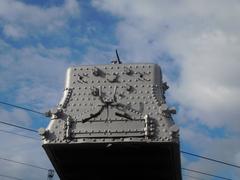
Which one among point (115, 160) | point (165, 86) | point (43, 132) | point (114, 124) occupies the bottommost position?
point (115, 160)

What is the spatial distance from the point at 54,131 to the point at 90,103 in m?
1.09

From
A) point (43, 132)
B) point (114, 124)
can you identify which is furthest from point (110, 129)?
point (43, 132)

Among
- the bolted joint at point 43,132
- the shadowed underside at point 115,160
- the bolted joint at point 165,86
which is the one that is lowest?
the shadowed underside at point 115,160

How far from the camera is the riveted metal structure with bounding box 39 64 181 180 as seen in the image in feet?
36.5

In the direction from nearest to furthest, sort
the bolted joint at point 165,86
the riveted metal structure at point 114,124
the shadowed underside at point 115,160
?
the riveted metal structure at point 114,124 → the shadowed underside at point 115,160 → the bolted joint at point 165,86

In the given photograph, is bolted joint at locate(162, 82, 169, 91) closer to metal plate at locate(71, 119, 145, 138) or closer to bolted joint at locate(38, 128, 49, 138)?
metal plate at locate(71, 119, 145, 138)

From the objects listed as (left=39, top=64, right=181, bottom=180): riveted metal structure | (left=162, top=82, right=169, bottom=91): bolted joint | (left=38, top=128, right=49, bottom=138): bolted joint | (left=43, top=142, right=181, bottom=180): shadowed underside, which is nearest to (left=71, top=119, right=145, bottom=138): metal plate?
(left=39, top=64, right=181, bottom=180): riveted metal structure

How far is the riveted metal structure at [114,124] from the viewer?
1113 centimetres

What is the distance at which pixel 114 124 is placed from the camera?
1131 centimetres

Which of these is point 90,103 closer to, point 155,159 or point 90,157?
point 90,157

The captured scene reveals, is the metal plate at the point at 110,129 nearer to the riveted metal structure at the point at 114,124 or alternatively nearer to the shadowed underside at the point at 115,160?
the riveted metal structure at the point at 114,124

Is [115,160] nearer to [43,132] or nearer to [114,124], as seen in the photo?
[114,124]

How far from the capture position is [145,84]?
11.8 meters

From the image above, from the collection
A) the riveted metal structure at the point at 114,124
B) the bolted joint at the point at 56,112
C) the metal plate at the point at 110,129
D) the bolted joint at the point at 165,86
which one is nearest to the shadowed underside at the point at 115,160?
the riveted metal structure at the point at 114,124
